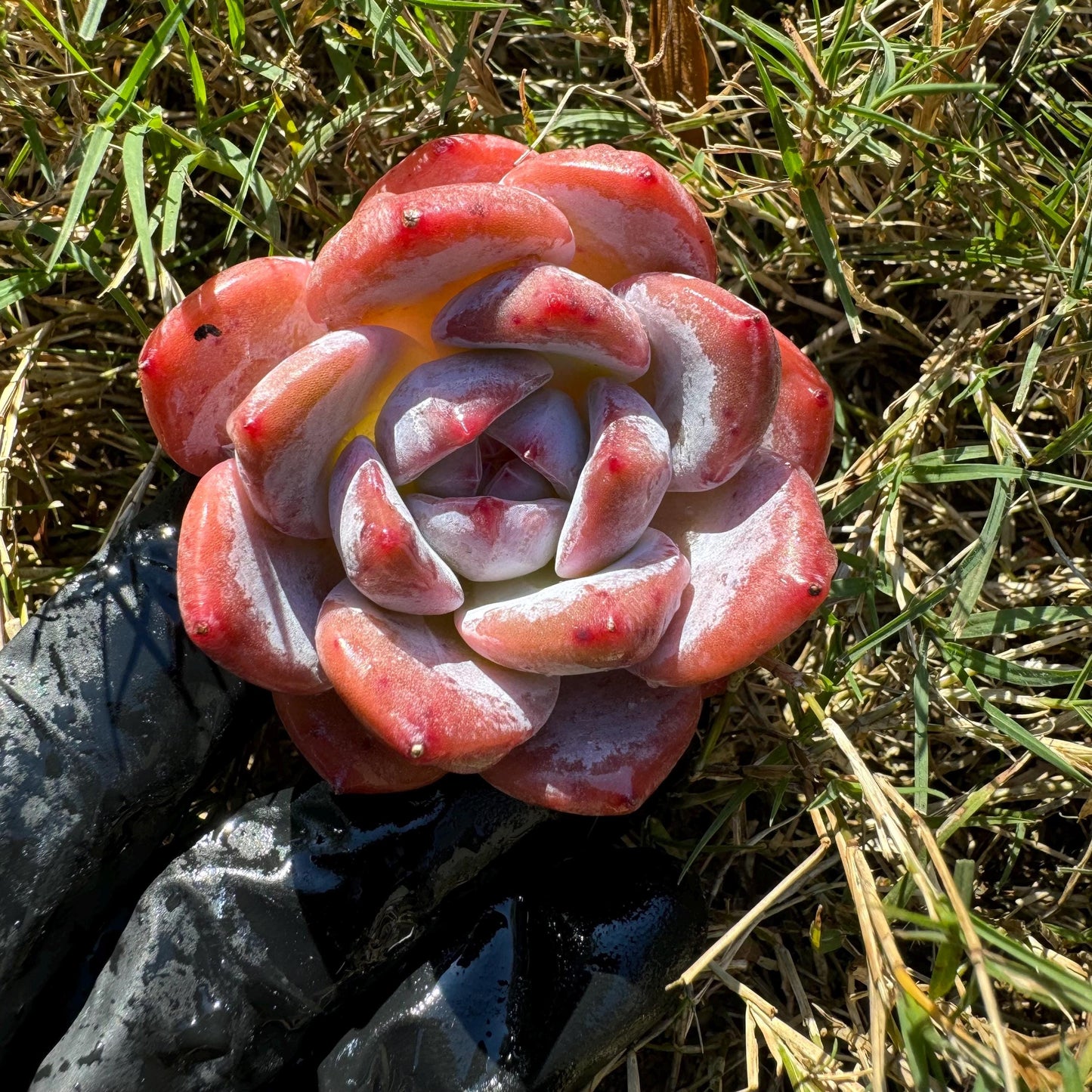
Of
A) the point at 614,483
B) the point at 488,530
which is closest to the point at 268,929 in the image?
the point at 488,530

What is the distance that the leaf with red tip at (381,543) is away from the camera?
951 millimetres

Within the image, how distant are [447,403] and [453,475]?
0.10 meters

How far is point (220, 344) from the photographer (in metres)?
1.06

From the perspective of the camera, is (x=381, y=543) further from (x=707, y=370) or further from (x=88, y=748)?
(x=88, y=748)

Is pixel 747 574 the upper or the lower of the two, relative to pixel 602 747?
upper

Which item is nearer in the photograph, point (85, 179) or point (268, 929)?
point (85, 179)

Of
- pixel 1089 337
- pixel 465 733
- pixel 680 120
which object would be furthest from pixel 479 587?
pixel 1089 337

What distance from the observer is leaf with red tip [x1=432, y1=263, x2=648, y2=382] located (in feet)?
3.15

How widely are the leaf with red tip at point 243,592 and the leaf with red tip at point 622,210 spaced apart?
0.39 meters

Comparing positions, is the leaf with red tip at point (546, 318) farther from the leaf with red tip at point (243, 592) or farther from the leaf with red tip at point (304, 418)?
the leaf with red tip at point (243, 592)

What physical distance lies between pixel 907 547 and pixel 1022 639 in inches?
7.7

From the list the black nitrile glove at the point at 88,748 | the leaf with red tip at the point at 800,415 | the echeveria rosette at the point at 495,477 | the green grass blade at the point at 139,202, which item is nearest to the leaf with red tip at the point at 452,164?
the echeveria rosette at the point at 495,477

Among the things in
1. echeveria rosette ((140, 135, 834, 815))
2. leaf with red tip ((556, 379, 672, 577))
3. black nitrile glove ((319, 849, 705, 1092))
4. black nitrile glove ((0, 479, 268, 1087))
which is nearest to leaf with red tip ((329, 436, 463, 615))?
echeveria rosette ((140, 135, 834, 815))

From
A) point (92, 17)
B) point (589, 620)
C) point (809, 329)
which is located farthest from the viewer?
point (809, 329)
